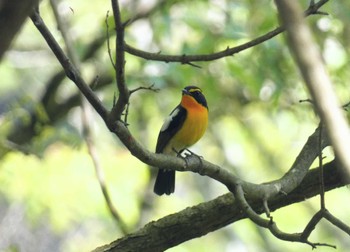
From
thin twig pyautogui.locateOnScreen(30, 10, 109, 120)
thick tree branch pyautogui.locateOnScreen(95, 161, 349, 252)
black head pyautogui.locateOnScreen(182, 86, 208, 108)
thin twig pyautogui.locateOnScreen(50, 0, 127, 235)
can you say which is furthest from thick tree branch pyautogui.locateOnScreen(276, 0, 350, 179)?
black head pyautogui.locateOnScreen(182, 86, 208, 108)

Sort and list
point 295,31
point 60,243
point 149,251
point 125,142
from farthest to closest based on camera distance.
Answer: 1. point 60,243
2. point 149,251
3. point 125,142
4. point 295,31

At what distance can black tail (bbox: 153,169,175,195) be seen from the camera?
5.27m

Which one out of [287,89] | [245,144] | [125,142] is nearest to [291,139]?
[245,144]

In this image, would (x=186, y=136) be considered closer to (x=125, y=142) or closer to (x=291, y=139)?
(x=125, y=142)

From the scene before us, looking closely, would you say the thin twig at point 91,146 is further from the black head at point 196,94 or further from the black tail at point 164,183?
the black head at point 196,94

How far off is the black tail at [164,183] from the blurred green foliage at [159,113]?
636 millimetres

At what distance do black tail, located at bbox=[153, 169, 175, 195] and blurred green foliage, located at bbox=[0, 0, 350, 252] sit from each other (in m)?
0.64

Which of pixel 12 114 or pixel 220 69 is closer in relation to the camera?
pixel 12 114

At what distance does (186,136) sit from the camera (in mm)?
5223

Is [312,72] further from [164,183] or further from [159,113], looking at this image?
[159,113]

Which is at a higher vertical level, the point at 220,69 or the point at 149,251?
the point at 220,69

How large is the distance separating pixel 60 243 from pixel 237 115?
13.5ft

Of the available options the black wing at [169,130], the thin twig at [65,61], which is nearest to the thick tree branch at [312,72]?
the thin twig at [65,61]

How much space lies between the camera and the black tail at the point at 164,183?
5266 mm
